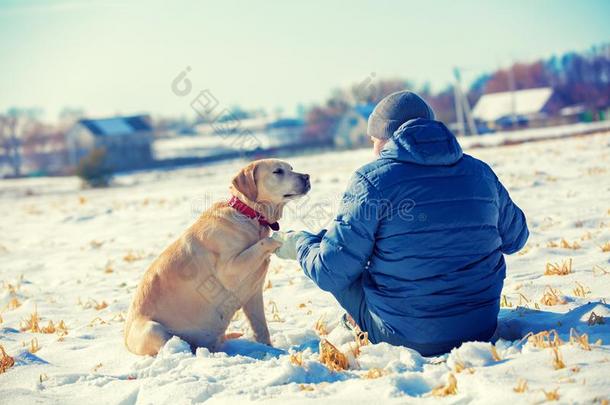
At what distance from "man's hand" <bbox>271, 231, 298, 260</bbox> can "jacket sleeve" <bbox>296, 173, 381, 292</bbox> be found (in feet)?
1.59

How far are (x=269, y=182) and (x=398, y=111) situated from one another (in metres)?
1.61

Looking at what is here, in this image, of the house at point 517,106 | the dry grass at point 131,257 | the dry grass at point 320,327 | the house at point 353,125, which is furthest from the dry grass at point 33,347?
the house at point 517,106

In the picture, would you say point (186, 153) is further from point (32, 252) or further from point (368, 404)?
point (368, 404)

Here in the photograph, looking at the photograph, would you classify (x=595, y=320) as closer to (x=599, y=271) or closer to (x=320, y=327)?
(x=599, y=271)

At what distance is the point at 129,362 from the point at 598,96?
327ft

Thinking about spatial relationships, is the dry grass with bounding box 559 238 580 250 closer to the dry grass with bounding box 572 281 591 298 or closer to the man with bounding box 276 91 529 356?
the dry grass with bounding box 572 281 591 298

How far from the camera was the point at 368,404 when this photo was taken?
3064mm

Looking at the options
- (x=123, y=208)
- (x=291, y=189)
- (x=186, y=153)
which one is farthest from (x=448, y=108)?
(x=291, y=189)

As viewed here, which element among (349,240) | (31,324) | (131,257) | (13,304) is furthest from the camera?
(131,257)

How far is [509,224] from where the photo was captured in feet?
14.3

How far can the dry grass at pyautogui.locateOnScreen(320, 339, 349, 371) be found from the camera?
12.3 feet

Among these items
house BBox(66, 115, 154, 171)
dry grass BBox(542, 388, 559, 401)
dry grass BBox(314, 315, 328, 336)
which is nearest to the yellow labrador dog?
dry grass BBox(314, 315, 328, 336)

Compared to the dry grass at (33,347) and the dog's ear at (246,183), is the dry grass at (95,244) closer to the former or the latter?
the dry grass at (33,347)

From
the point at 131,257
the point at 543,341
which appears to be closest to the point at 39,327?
the point at 131,257
